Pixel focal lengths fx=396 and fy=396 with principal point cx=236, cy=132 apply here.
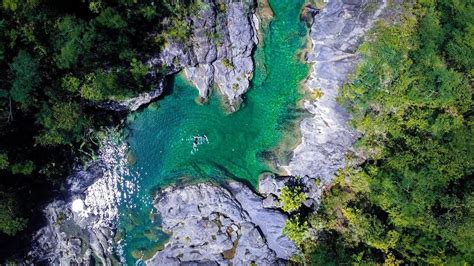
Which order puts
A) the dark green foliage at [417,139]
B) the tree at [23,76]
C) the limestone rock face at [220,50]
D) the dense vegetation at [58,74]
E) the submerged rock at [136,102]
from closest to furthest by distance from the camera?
the tree at [23,76] → the dense vegetation at [58,74] → the dark green foliage at [417,139] → the limestone rock face at [220,50] → the submerged rock at [136,102]

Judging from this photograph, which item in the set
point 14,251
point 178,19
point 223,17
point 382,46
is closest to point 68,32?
point 178,19

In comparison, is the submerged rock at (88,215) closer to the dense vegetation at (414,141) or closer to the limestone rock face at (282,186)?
the limestone rock face at (282,186)

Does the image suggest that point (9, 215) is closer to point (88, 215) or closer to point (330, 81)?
point (88, 215)

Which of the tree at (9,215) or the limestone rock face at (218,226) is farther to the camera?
the limestone rock face at (218,226)

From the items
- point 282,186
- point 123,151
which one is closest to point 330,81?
point 282,186

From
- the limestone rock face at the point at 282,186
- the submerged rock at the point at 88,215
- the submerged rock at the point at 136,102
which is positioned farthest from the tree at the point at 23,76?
the limestone rock face at the point at 282,186

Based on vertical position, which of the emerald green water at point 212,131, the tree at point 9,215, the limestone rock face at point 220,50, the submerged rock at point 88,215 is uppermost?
the limestone rock face at point 220,50
